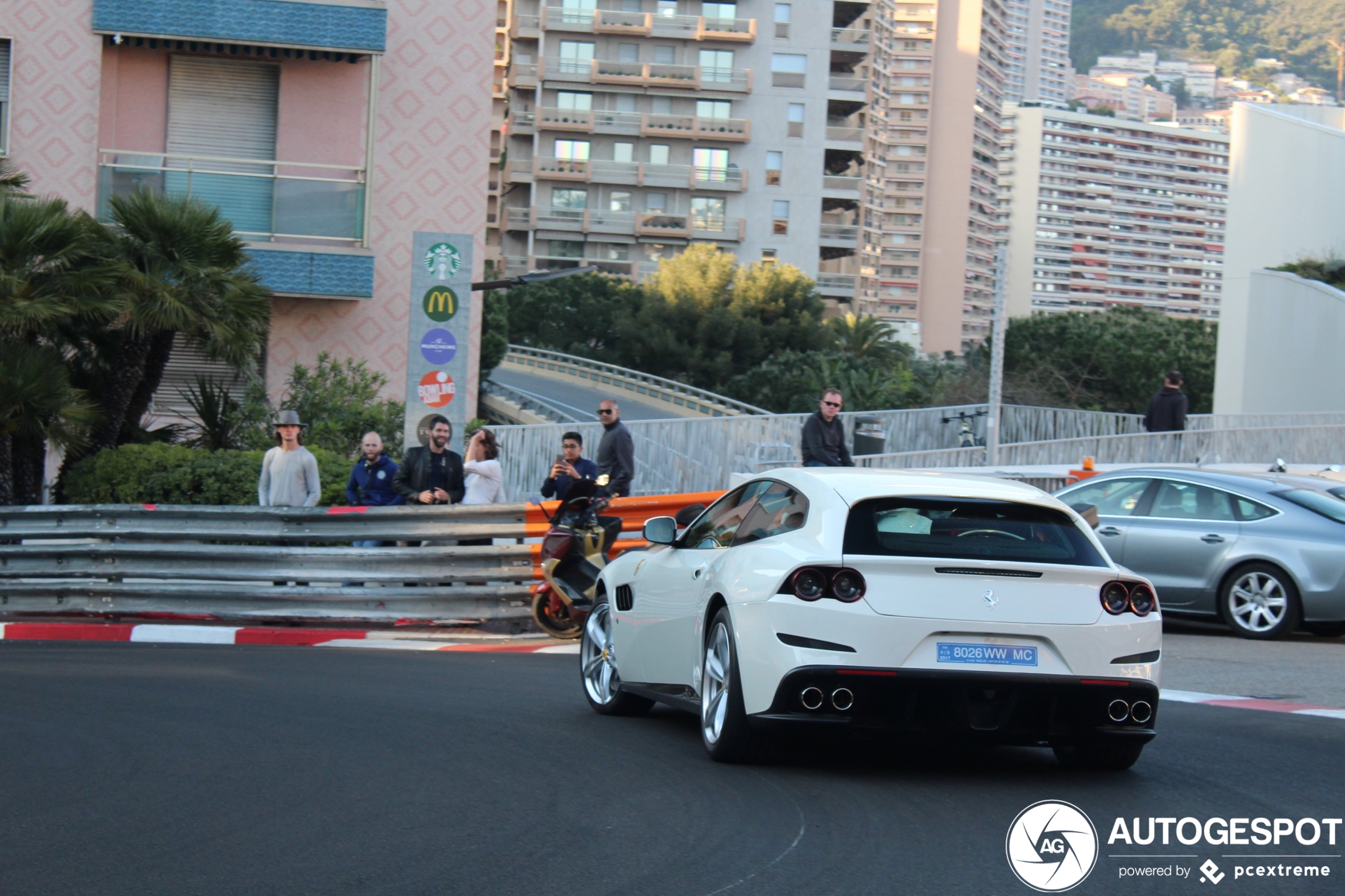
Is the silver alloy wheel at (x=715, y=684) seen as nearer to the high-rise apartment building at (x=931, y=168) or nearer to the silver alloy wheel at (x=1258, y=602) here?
the silver alloy wheel at (x=1258, y=602)

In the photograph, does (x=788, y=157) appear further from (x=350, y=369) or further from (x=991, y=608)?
(x=991, y=608)

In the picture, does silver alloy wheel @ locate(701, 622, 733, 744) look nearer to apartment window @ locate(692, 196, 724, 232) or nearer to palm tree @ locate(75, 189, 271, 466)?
palm tree @ locate(75, 189, 271, 466)

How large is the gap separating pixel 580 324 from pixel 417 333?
70654 mm

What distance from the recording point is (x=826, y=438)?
612 inches

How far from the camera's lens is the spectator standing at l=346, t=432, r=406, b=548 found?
527 inches

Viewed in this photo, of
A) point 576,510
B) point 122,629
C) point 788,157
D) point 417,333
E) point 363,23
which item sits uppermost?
point 788,157

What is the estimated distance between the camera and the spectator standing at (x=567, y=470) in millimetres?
13141

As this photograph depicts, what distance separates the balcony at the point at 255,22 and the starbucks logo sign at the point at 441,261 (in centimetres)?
885

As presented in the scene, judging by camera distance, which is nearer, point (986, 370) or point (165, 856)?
point (165, 856)

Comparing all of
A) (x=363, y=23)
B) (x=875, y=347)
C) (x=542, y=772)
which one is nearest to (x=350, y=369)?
(x=363, y=23)

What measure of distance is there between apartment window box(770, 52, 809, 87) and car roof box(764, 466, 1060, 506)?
295ft

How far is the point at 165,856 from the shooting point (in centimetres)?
503

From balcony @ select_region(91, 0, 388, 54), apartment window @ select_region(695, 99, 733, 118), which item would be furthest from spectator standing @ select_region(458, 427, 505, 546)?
apartment window @ select_region(695, 99, 733, 118)

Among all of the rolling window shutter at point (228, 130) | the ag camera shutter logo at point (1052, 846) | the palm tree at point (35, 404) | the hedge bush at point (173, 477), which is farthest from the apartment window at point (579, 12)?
the ag camera shutter logo at point (1052, 846)
